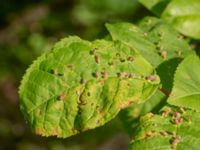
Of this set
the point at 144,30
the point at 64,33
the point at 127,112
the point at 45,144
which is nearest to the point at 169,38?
the point at 144,30

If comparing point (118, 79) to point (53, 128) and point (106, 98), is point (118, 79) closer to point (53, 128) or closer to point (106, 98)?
point (106, 98)

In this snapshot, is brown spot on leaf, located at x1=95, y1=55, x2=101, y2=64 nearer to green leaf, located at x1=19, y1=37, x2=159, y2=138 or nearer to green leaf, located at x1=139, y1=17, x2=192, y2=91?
green leaf, located at x1=19, y1=37, x2=159, y2=138

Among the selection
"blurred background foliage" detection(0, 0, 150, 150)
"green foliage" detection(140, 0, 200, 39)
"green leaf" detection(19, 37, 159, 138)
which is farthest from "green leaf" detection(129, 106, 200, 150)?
"blurred background foliage" detection(0, 0, 150, 150)

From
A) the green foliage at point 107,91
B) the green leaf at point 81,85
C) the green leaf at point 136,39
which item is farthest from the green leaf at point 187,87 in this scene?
the green leaf at point 136,39

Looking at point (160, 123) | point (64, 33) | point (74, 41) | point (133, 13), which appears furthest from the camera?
point (64, 33)

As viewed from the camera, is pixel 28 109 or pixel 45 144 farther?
pixel 45 144

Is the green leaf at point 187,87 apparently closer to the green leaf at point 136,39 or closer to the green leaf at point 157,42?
the green leaf at point 157,42

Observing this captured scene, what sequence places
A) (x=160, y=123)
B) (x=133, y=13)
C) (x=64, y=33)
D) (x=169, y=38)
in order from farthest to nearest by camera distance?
(x=64, y=33) < (x=133, y=13) < (x=169, y=38) < (x=160, y=123)
